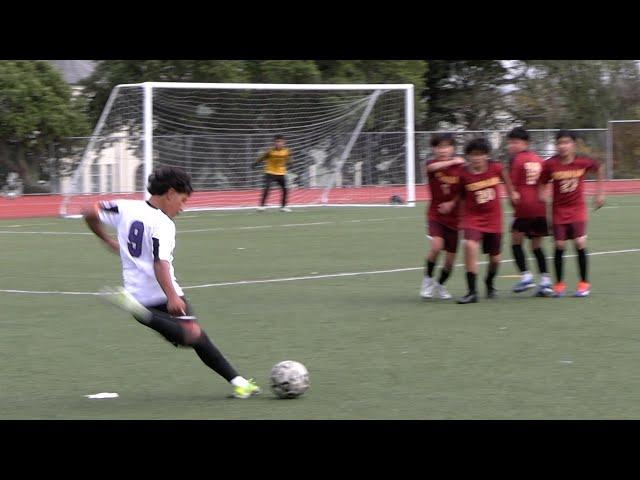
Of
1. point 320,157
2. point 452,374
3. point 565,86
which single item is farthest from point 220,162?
point 452,374

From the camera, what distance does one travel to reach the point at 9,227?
23938mm

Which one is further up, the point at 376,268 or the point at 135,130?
the point at 135,130

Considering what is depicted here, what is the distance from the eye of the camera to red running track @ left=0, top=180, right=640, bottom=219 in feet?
94.2

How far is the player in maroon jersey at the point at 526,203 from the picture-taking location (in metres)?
12.3

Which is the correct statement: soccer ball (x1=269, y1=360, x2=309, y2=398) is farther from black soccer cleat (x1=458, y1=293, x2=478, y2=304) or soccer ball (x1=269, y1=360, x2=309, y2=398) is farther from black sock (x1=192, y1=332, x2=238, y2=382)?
black soccer cleat (x1=458, y1=293, x2=478, y2=304)

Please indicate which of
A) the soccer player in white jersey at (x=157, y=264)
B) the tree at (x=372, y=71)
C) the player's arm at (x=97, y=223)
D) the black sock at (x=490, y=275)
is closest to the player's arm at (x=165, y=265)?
the soccer player in white jersey at (x=157, y=264)

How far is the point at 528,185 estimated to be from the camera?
1240 centimetres

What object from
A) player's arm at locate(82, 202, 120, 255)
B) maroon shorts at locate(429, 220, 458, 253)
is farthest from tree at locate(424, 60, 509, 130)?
player's arm at locate(82, 202, 120, 255)

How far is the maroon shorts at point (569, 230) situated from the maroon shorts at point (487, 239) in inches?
26.7

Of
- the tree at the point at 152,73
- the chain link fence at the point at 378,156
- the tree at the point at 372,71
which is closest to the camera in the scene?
the chain link fence at the point at 378,156

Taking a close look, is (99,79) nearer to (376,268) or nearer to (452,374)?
(376,268)

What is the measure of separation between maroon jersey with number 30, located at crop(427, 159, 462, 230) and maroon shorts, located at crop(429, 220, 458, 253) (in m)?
0.04

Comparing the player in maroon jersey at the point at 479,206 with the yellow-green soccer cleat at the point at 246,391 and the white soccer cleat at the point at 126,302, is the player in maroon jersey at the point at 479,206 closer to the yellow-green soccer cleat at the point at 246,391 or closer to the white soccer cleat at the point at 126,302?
the yellow-green soccer cleat at the point at 246,391

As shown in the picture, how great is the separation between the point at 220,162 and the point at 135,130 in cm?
413
